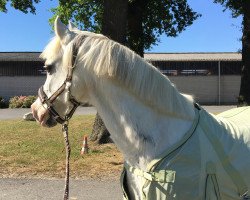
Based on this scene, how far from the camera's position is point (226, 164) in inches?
109

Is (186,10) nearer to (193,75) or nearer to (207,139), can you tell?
(207,139)

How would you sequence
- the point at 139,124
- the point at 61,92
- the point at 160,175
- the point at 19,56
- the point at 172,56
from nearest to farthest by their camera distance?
the point at 160,175, the point at 139,124, the point at 61,92, the point at 19,56, the point at 172,56

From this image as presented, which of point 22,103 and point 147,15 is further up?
point 147,15

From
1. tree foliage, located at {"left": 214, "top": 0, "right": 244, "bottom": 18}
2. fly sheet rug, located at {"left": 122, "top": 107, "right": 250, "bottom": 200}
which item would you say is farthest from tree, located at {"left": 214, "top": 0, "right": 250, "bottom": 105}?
fly sheet rug, located at {"left": 122, "top": 107, "right": 250, "bottom": 200}

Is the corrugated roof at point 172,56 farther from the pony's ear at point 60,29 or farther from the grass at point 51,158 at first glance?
the pony's ear at point 60,29

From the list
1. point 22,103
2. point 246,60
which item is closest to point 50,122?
point 246,60

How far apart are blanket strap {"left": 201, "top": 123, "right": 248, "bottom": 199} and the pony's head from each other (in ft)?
2.97

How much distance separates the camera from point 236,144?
9.53 feet

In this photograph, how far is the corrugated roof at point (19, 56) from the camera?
117 ft

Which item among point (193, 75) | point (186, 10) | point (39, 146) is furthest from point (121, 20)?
point (193, 75)

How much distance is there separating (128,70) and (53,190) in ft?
15.2

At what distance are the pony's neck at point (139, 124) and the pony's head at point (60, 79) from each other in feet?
0.69

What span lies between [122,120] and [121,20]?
7767 millimetres

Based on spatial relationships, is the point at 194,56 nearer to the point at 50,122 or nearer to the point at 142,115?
the point at 50,122
